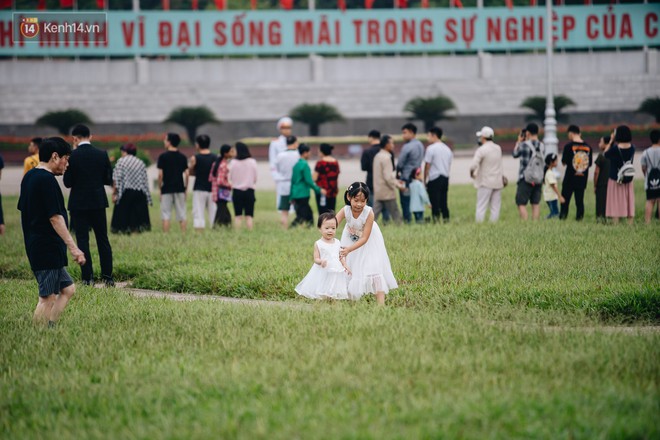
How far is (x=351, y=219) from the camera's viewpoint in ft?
27.7

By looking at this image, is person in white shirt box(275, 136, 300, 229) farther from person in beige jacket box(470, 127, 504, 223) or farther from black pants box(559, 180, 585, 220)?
black pants box(559, 180, 585, 220)

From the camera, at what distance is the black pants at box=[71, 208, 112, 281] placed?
10.5 m

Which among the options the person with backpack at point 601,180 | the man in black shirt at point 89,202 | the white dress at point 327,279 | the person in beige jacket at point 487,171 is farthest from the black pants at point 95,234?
the person with backpack at point 601,180

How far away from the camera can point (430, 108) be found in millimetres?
45844

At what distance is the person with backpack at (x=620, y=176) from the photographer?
14570 mm

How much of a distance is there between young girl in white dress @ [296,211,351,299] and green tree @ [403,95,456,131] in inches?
1485

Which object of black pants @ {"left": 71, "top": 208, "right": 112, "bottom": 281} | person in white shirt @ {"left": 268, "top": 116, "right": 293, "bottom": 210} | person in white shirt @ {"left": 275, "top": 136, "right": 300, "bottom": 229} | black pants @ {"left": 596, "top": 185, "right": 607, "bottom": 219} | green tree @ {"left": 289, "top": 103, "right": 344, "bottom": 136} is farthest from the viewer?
green tree @ {"left": 289, "top": 103, "right": 344, "bottom": 136}

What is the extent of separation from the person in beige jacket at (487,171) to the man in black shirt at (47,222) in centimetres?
899

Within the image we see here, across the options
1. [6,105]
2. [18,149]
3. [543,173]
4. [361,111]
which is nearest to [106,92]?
[6,105]

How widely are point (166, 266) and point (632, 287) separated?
584 cm

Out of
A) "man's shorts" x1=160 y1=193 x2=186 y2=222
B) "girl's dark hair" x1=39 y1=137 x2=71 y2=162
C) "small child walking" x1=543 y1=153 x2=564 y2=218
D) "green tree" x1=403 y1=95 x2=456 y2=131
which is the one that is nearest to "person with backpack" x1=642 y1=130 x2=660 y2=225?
"small child walking" x1=543 y1=153 x2=564 y2=218

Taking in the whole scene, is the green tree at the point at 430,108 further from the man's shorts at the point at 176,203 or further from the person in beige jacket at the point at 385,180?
the man's shorts at the point at 176,203

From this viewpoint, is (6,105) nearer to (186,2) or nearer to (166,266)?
(186,2)

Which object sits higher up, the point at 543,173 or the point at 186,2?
the point at 186,2
